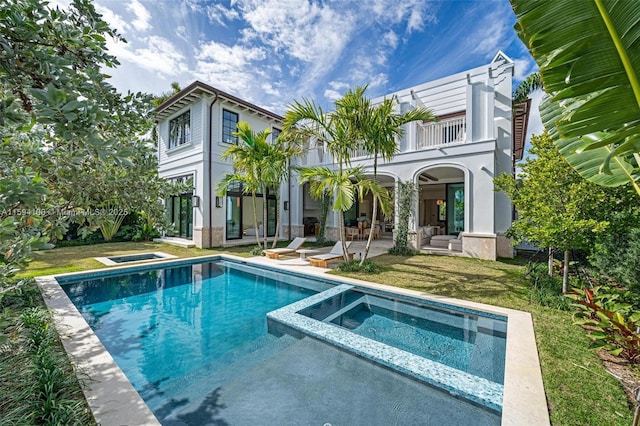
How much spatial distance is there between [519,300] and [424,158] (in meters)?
8.49

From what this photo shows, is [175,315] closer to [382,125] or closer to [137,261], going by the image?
[137,261]

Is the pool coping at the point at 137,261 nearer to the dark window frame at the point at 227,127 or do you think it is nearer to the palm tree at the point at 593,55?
the dark window frame at the point at 227,127

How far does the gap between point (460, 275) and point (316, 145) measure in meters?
11.8

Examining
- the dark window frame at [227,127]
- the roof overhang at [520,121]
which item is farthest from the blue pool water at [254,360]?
the roof overhang at [520,121]

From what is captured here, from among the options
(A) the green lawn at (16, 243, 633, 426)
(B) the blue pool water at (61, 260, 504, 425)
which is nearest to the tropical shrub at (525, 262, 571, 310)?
(A) the green lawn at (16, 243, 633, 426)

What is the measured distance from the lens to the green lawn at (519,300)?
298cm

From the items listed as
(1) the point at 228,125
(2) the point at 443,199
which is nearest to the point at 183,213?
(1) the point at 228,125

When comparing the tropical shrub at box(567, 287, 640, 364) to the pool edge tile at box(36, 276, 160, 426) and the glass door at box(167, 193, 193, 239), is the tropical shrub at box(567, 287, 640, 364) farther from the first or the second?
the glass door at box(167, 193, 193, 239)

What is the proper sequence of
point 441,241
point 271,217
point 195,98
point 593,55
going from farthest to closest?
point 271,217 → point 195,98 → point 441,241 → point 593,55

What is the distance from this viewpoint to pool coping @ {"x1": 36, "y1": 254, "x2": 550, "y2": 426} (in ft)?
9.18

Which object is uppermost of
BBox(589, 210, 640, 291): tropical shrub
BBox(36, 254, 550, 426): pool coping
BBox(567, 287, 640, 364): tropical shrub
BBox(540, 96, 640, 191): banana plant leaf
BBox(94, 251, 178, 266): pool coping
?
BBox(540, 96, 640, 191): banana plant leaf

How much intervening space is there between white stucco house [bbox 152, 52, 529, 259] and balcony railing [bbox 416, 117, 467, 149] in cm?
5

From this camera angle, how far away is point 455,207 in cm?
1656

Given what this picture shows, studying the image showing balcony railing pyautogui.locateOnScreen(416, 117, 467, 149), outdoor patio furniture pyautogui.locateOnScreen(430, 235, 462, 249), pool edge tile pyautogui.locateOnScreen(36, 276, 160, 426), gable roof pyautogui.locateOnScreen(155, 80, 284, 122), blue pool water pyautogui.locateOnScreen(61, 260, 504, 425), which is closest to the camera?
pool edge tile pyautogui.locateOnScreen(36, 276, 160, 426)
